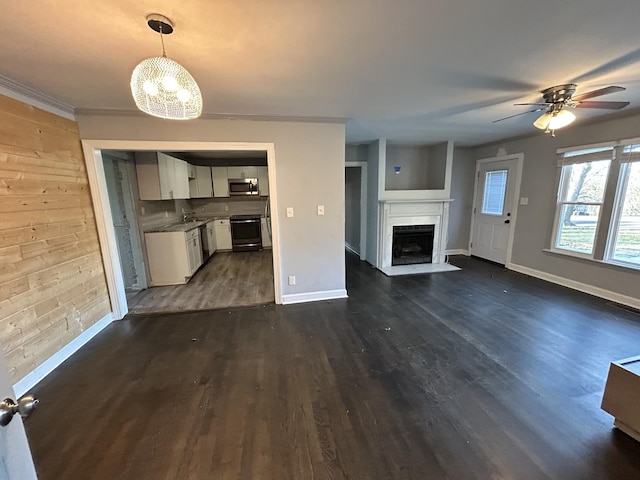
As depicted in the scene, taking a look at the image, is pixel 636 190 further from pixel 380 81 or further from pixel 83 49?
pixel 83 49

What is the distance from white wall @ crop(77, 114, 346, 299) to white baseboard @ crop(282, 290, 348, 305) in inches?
0.6

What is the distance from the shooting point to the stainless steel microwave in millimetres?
6352

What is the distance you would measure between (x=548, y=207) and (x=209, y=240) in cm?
641

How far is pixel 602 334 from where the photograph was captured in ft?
8.83

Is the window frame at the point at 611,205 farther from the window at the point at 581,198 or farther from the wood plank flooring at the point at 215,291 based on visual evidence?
the wood plank flooring at the point at 215,291

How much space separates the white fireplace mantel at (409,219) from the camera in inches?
196

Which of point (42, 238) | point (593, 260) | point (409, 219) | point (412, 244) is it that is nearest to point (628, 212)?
point (593, 260)

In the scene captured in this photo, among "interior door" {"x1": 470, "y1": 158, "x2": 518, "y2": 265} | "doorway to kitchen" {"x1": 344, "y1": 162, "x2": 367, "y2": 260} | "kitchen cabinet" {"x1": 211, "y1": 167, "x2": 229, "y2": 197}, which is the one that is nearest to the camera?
"interior door" {"x1": 470, "y1": 158, "x2": 518, "y2": 265}

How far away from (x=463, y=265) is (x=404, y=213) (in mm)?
1547

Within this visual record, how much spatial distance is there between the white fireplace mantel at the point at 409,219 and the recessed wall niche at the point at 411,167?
496mm

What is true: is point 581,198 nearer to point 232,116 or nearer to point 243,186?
point 232,116

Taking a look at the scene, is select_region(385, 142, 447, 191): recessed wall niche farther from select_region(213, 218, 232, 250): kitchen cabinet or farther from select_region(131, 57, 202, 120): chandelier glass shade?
select_region(131, 57, 202, 120): chandelier glass shade

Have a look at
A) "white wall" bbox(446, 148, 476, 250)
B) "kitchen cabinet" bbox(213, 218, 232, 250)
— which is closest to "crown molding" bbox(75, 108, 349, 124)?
"white wall" bbox(446, 148, 476, 250)

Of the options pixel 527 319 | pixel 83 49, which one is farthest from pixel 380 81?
pixel 527 319
